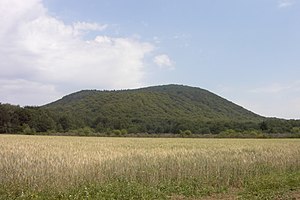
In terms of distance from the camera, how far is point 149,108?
11769 centimetres

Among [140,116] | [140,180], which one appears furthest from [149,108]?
[140,180]

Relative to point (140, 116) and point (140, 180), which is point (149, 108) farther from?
point (140, 180)

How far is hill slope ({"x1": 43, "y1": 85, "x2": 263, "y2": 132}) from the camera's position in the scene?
10538 centimetres

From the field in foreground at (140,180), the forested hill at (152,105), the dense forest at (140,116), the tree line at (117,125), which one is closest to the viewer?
the field in foreground at (140,180)

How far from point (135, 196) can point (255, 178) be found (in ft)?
23.5

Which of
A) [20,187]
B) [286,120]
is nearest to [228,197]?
[20,187]

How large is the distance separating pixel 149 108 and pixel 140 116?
779 cm

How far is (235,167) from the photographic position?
713 inches

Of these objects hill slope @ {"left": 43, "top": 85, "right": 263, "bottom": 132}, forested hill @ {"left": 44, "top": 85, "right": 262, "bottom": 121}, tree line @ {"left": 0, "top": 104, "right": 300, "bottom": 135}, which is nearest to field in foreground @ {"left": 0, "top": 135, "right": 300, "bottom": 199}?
tree line @ {"left": 0, "top": 104, "right": 300, "bottom": 135}

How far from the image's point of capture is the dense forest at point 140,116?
96.2m

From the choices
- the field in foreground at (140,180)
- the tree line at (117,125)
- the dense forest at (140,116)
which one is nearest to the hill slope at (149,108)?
the dense forest at (140,116)

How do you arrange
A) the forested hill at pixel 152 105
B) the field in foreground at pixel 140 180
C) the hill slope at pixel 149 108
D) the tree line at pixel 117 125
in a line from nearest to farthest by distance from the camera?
1. the field in foreground at pixel 140 180
2. the tree line at pixel 117 125
3. the hill slope at pixel 149 108
4. the forested hill at pixel 152 105

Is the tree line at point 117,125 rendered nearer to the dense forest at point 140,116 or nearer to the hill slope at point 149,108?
the dense forest at point 140,116

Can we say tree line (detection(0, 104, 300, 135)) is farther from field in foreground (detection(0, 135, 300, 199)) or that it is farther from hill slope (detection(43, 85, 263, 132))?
field in foreground (detection(0, 135, 300, 199))
